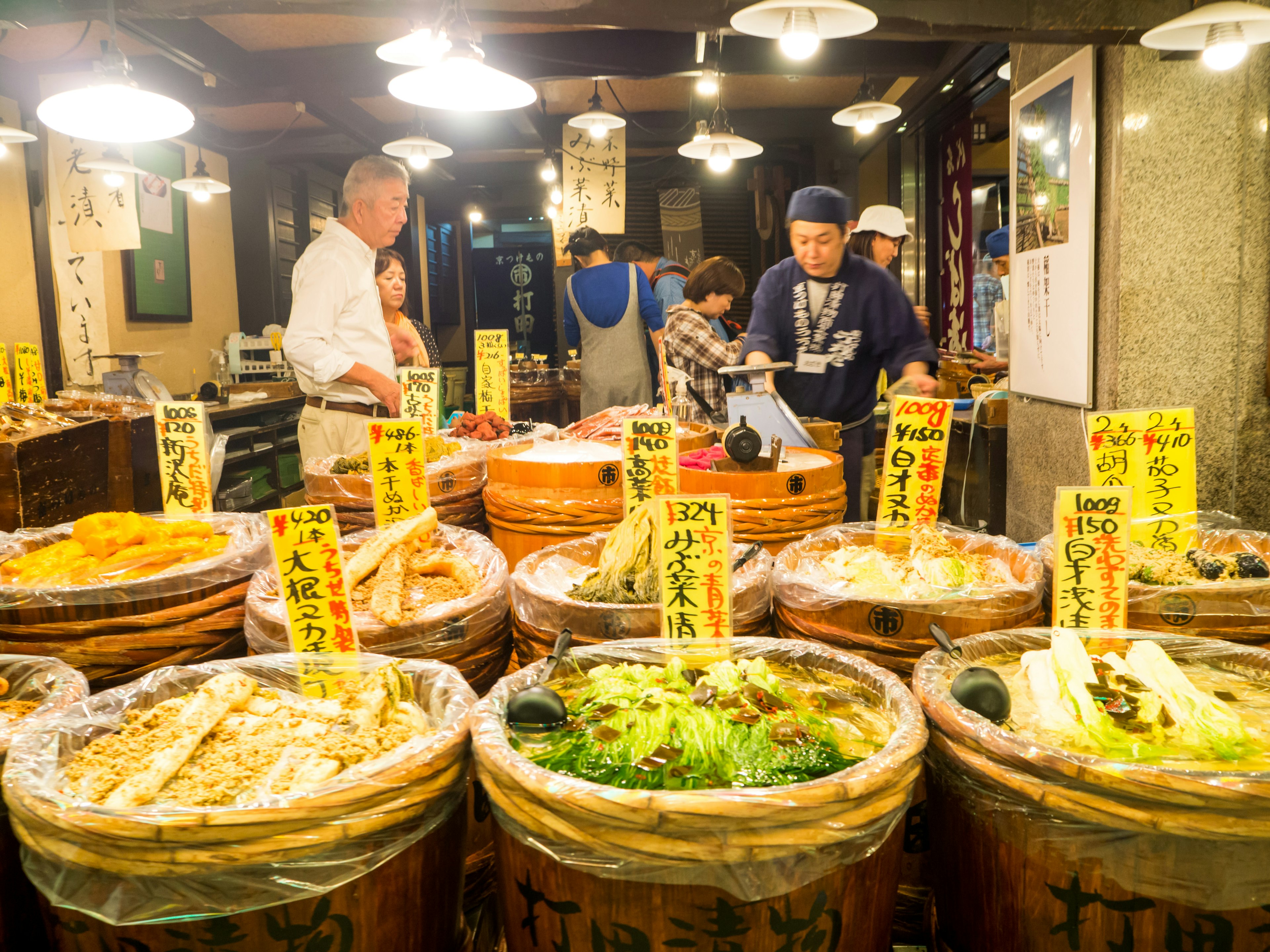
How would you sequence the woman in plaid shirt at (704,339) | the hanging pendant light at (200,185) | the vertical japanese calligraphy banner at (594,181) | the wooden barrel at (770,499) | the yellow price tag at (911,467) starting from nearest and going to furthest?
the yellow price tag at (911,467) → the wooden barrel at (770,499) → the woman in plaid shirt at (704,339) → the hanging pendant light at (200,185) → the vertical japanese calligraphy banner at (594,181)

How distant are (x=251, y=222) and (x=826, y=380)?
8728mm

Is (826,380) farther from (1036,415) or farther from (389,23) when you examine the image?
(389,23)

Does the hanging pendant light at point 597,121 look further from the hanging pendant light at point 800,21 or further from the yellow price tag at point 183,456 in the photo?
the yellow price tag at point 183,456

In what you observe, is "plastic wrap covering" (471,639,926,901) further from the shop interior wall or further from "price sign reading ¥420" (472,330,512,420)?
"price sign reading ¥420" (472,330,512,420)

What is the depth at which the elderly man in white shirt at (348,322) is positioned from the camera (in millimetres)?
3818

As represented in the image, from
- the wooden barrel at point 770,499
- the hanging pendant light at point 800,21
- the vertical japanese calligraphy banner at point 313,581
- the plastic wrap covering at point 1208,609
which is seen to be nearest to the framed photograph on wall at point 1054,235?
the hanging pendant light at point 800,21

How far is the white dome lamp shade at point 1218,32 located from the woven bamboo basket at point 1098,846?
249 cm

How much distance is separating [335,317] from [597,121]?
4181mm

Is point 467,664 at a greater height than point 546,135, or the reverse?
point 546,135

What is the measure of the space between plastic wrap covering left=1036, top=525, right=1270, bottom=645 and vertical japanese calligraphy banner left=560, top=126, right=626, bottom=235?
780 centimetres

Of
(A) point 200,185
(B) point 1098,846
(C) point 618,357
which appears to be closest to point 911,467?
(B) point 1098,846

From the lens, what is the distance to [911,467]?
6.97 ft

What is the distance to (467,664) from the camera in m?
1.67

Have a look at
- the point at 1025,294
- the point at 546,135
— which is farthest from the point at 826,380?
the point at 546,135
